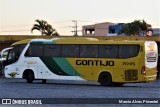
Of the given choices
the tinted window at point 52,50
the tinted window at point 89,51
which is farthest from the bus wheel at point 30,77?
the tinted window at point 89,51

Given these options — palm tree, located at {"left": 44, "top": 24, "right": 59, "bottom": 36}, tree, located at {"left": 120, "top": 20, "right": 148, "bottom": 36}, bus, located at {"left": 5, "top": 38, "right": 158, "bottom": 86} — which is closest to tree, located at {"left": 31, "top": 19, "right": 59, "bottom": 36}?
palm tree, located at {"left": 44, "top": 24, "right": 59, "bottom": 36}

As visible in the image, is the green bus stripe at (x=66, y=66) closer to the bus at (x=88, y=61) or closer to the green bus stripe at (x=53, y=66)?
the bus at (x=88, y=61)

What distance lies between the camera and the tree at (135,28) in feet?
264

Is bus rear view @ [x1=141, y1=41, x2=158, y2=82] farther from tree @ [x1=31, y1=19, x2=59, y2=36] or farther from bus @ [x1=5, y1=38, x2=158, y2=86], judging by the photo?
tree @ [x1=31, y1=19, x2=59, y2=36]

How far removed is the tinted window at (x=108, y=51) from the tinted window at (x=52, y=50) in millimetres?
2674

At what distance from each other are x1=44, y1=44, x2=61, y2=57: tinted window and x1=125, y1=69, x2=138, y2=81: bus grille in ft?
14.3

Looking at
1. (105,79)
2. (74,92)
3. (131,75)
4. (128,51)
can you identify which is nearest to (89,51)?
(105,79)

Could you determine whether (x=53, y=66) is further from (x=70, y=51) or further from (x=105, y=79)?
(x=105, y=79)

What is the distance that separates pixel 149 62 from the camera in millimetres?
29203

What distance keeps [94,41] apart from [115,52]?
4.78 feet

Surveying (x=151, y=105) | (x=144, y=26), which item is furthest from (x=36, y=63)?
(x=144, y=26)

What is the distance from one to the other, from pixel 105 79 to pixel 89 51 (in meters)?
1.88

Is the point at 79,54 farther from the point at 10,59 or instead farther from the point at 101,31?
the point at 101,31

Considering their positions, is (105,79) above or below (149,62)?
below
